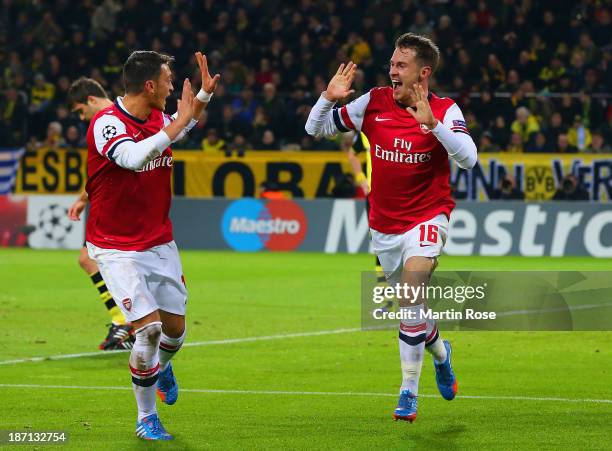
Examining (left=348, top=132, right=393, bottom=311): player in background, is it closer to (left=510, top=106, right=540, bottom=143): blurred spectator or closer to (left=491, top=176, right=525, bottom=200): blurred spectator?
(left=491, top=176, right=525, bottom=200): blurred spectator

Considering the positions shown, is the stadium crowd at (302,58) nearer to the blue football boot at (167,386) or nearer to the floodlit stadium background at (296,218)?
the floodlit stadium background at (296,218)

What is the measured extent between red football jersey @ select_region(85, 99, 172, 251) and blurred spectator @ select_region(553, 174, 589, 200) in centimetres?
1690

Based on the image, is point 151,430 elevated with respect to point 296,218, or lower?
elevated

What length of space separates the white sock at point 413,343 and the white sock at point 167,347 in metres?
1.46

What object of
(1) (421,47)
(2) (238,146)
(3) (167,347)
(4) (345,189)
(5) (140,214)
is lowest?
(4) (345,189)

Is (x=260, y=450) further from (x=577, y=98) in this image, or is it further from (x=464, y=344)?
(x=577, y=98)

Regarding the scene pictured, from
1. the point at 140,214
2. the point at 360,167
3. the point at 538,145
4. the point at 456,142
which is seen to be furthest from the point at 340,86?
the point at 538,145

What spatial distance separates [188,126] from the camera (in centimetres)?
828

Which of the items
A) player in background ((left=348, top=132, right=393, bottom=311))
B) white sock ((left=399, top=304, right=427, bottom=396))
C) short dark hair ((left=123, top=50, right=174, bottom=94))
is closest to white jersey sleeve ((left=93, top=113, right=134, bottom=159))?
short dark hair ((left=123, top=50, right=174, bottom=94))

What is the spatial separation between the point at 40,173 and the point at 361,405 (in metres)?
18.8

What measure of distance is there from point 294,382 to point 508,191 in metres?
14.6

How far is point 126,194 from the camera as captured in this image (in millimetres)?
8312

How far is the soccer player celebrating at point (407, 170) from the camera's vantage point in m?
8.88

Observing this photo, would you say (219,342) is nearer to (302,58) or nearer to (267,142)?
(267,142)
